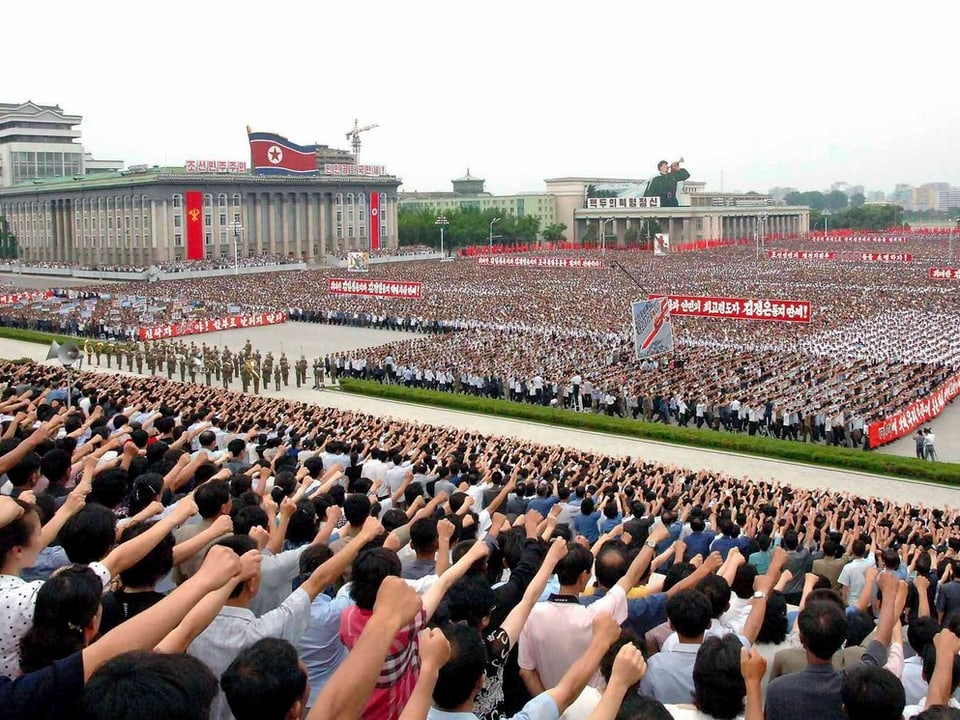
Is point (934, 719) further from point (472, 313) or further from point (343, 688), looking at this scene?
point (472, 313)

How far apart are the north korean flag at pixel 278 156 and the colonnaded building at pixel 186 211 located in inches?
34.6

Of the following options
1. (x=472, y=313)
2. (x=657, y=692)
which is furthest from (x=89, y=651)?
(x=472, y=313)

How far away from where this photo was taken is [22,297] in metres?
60.7

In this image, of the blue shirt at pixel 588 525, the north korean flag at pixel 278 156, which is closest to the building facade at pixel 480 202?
the north korean flag at pixel 278 156

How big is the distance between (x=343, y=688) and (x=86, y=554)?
7.91 ft

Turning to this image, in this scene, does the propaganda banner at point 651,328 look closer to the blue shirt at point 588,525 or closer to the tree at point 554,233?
the blue shirt at point 588,525

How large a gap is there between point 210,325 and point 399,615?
47756 millimetres

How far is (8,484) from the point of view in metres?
9.03

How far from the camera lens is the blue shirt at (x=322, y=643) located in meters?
5.27

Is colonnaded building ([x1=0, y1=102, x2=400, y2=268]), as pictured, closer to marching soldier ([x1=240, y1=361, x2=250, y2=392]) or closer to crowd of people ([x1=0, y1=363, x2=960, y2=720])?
marching soldier ([x1=240, y1=361, x2=250, y2=392])

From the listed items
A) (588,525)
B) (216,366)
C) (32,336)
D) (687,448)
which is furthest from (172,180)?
(588,525)

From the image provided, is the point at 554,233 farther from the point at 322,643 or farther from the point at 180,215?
the point at 322,643

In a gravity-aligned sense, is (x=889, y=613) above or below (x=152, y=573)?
below

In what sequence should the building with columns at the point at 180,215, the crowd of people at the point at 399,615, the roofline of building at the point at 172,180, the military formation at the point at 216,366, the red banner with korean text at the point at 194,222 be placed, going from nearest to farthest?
1. the crowd of people at the point at 399,615
2. the military formation at the point at 216,366
3. the roofline of building at the point at 172,180
4. the building with columns at the point at 180,215
5. the red banner with korean text at the point at 194,222
